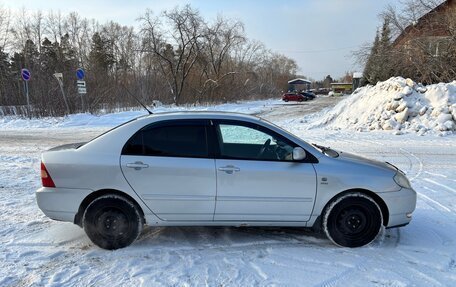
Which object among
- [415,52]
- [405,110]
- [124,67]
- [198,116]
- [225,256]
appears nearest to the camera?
[225,256]

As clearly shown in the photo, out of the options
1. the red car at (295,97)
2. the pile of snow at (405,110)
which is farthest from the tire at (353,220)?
the red car at (295,97)

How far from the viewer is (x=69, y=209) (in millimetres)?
4164

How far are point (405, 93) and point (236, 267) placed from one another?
1450 cm

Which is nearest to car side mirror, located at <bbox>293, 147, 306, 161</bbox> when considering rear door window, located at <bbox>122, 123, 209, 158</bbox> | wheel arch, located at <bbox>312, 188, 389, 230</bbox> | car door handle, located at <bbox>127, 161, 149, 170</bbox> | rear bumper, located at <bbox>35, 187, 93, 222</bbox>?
wheel arch, located at <bbox>312, 188, 389, 230</bbox>

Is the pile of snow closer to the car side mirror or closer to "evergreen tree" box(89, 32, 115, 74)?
the car side mirror

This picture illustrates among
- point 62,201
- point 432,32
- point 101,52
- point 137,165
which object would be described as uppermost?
point 101,52

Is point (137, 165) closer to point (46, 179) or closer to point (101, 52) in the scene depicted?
point (46, 179)

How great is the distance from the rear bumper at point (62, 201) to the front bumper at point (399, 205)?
350 cm

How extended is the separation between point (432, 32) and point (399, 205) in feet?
71.7

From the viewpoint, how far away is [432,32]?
21.9 metres

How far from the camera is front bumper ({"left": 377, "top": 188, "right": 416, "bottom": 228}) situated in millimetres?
4234

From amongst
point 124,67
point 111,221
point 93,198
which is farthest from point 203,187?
point 124,67

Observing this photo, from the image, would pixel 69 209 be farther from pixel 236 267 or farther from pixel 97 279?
pixel 236 267

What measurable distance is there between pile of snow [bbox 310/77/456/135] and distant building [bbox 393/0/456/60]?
18.6 ft
